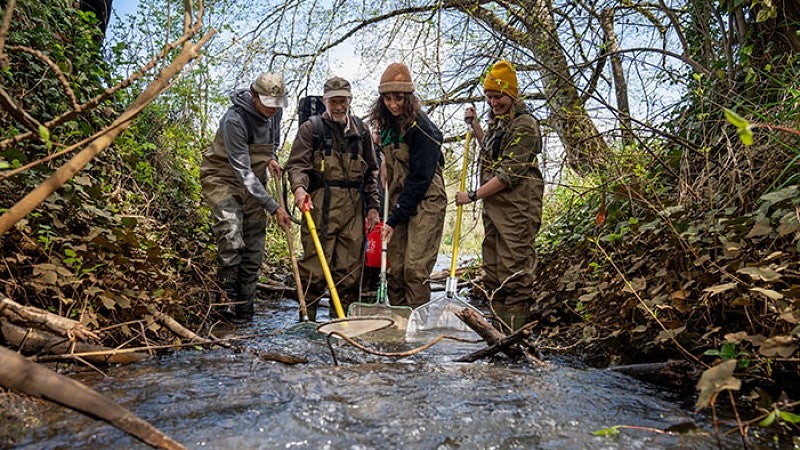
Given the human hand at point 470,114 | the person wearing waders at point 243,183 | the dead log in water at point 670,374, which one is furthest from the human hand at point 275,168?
the dead log in water at point 670,374

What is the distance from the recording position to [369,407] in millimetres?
2598

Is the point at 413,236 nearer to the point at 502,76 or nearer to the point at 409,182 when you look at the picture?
the point at 409,182

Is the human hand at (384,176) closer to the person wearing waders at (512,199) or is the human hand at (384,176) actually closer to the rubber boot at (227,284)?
the person wearing waders at (512,199)

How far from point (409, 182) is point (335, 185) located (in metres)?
0.72

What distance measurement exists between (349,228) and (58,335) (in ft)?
10.4

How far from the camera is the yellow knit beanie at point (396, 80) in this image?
17.0 feet

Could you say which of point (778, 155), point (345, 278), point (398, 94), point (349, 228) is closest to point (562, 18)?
point (398, 94)

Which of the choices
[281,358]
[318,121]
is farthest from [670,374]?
[318,121]

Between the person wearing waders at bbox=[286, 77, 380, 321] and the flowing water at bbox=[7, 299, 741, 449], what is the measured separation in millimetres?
1884

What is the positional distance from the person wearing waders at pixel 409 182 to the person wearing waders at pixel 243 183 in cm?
101

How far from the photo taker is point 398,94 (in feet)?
17.2

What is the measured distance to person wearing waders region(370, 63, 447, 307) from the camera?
17.3ft

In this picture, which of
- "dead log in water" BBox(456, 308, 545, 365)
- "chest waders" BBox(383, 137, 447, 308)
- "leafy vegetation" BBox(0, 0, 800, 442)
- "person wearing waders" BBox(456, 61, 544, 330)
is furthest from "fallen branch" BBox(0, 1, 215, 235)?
"chest waders" BBox(383, 137, 447, 308)

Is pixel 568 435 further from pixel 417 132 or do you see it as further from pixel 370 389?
pixel 417 132
